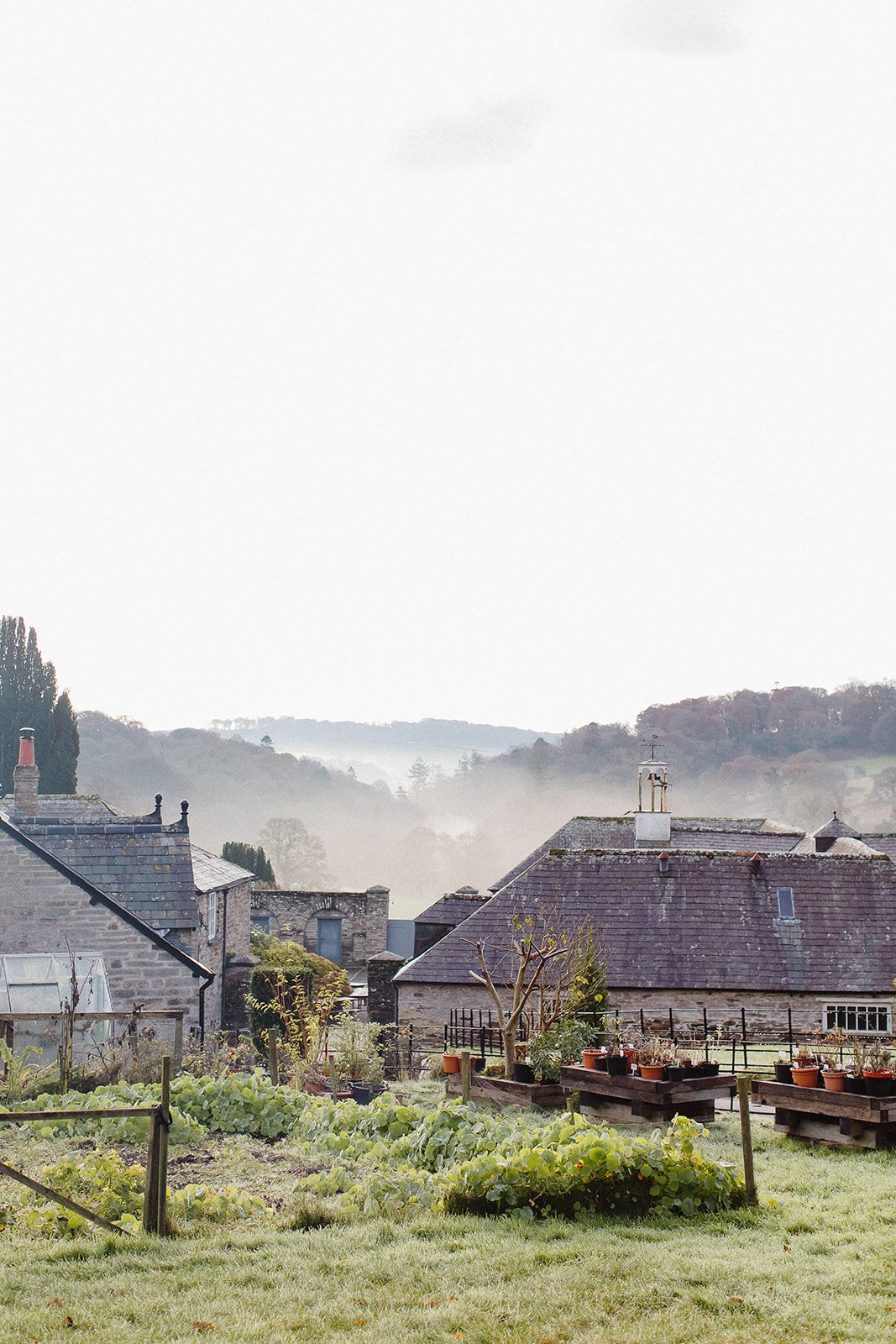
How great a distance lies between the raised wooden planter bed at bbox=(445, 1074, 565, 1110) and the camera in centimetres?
1348

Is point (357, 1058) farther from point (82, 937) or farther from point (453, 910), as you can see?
point (453, 910)

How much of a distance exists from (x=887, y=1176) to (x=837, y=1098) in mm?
1359

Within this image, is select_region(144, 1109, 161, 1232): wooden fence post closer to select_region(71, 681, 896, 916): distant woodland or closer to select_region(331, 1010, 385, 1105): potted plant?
select_region(331, 1010, 385, 1105): potted plant

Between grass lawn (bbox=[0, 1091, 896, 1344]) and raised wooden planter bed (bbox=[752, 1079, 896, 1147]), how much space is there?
6.75 ft

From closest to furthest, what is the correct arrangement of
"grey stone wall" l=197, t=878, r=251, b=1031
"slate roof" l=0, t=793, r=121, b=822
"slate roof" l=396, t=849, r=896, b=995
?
"slate roof" l=396, t=849, r=896, b=995, "grey stone wall" l=197, t=878, r=251, b=1031, "slate roof" l=0, t=793, r=121, b=822

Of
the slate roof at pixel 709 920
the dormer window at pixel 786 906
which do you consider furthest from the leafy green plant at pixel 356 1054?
the dormer window at pixel 786 906

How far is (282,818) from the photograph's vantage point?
71.1 meters

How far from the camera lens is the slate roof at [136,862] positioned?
19.9 metres

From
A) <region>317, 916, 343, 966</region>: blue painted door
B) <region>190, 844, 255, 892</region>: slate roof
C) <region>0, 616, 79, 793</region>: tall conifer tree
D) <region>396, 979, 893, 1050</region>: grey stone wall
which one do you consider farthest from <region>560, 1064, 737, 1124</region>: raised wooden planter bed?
<region>0, 616, 79, 793</region>: tall conifer tree

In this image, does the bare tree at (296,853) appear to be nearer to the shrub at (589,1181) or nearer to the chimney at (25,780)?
the chimney at (25,780)

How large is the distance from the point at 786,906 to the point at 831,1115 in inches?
435

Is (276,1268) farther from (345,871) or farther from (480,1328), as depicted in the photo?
(345,871)

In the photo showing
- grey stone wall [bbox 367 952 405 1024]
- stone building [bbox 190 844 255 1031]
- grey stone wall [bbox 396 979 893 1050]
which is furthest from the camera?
stone building [bbox 190 844 255 1031]

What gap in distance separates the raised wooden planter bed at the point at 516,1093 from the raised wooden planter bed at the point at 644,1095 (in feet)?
1.33
